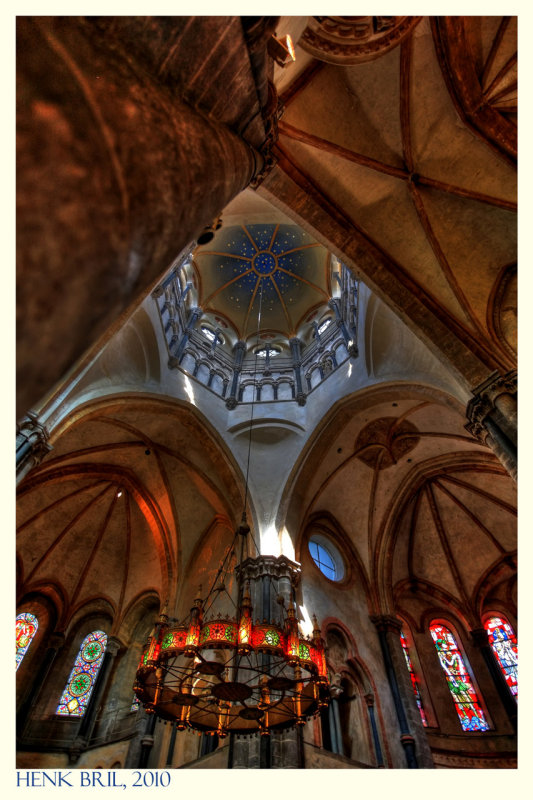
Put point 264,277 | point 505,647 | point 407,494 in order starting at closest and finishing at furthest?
point 505,647
point 407,494
point 264,277

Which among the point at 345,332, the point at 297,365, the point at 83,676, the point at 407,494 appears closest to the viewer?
the point at 83,676

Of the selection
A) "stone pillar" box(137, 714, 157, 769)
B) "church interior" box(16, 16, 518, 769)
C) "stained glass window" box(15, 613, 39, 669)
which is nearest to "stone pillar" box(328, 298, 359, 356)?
"church interior" box(16, 16, 518, 769)

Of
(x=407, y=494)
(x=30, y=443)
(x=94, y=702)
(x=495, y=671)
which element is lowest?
(x=94, y=702)

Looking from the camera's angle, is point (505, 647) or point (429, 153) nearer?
point (429, 153)

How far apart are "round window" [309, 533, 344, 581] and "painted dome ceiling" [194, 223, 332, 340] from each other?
25.8ft

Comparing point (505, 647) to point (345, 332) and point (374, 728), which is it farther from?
point (345, 332)

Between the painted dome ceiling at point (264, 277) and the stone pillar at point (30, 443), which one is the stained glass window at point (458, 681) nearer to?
the painted dome ceiling at point (264, 277)

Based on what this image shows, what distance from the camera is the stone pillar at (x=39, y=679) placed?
1088cm

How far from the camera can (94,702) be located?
11.4 meters

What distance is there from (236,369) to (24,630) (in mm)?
10024

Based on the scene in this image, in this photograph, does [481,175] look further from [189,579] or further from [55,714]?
[55,714]

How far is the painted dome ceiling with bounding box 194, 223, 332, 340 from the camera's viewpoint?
1659 centimetres

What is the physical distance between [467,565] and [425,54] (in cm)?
1429

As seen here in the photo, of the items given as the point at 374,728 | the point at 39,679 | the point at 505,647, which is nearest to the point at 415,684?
the point at 505,647
